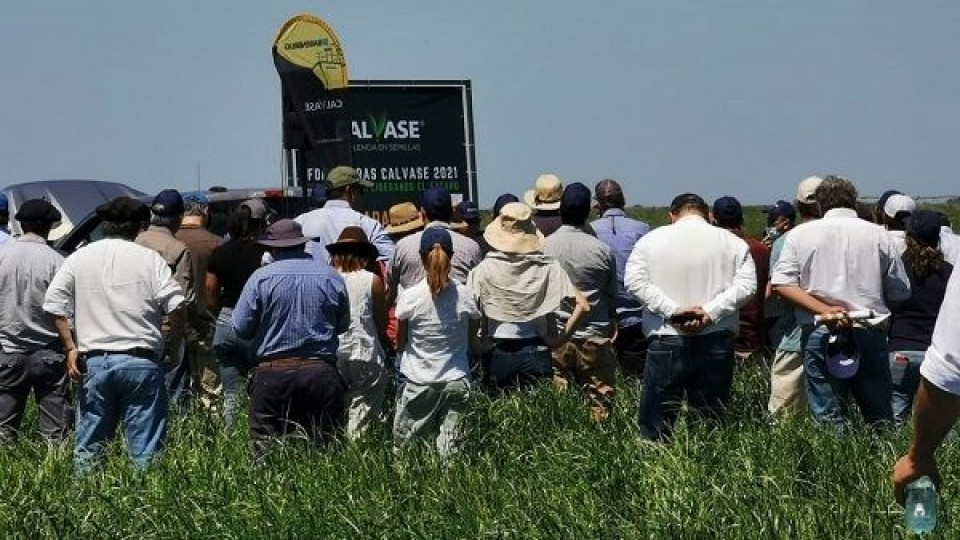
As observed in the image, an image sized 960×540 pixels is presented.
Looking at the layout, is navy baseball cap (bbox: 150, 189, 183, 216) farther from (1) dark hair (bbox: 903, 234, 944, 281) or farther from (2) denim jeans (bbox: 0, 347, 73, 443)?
(1) dark hair (bbox: 903, 234, 944, 281)

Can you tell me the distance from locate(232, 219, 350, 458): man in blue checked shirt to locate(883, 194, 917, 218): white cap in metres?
3.82

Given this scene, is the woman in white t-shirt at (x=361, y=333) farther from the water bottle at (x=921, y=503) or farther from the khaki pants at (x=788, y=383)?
the water bottle at (x=921, y=503)

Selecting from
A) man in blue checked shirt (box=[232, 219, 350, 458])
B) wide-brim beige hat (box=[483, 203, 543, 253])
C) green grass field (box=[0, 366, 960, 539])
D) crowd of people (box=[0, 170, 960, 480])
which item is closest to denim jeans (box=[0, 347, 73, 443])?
crowd of people (box=[0, 170, 960, 480])

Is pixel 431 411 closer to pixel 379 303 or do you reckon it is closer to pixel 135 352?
pixel 379 303

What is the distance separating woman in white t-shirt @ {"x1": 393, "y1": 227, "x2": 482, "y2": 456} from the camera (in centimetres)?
1020

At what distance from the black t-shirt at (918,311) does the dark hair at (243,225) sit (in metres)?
3.98

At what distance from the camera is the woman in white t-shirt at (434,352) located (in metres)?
10.2

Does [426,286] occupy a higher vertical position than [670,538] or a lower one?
higher

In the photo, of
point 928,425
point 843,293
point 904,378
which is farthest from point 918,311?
point 928,425

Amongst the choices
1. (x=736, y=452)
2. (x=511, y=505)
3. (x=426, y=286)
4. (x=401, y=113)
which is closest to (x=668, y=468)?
(x=736, y=452)

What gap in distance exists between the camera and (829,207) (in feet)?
33.2

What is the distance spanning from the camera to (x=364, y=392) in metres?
Result: 10.9

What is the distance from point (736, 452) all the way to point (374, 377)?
8.20ft

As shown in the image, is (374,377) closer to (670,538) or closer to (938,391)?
(670,538)
